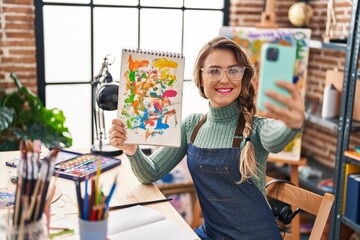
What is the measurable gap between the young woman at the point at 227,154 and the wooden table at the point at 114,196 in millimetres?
74

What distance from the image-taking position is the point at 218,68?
1.75 metres

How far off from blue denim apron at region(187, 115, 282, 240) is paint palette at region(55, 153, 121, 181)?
41cm

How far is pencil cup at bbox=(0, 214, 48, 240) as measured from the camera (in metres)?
0.98

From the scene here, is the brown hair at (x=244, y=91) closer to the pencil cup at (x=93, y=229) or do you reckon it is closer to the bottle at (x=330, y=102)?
the pencil cup at (x=93, y=229)

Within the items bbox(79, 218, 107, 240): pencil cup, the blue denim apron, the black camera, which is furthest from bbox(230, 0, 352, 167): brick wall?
bbox(79, 218, 107, 240): pencil cup

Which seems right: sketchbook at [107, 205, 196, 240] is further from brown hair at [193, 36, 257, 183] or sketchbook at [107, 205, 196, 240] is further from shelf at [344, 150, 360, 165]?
shelf at [344, 150, 360, 165]

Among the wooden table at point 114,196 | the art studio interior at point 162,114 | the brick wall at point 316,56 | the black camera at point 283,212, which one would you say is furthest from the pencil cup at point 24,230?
the brick wall at point 316,56

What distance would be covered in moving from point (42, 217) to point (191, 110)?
2640mm

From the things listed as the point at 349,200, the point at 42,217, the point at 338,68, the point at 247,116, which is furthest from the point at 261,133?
the point at 338,68

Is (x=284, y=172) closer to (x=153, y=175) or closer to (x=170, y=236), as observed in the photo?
(x=153, y=175)

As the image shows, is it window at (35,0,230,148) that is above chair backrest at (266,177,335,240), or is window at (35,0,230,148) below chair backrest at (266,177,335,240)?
above

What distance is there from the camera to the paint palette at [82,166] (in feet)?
5.99

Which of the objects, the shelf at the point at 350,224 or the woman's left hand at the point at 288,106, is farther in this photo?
the shelf at the point at 350,224

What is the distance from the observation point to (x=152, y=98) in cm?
171
